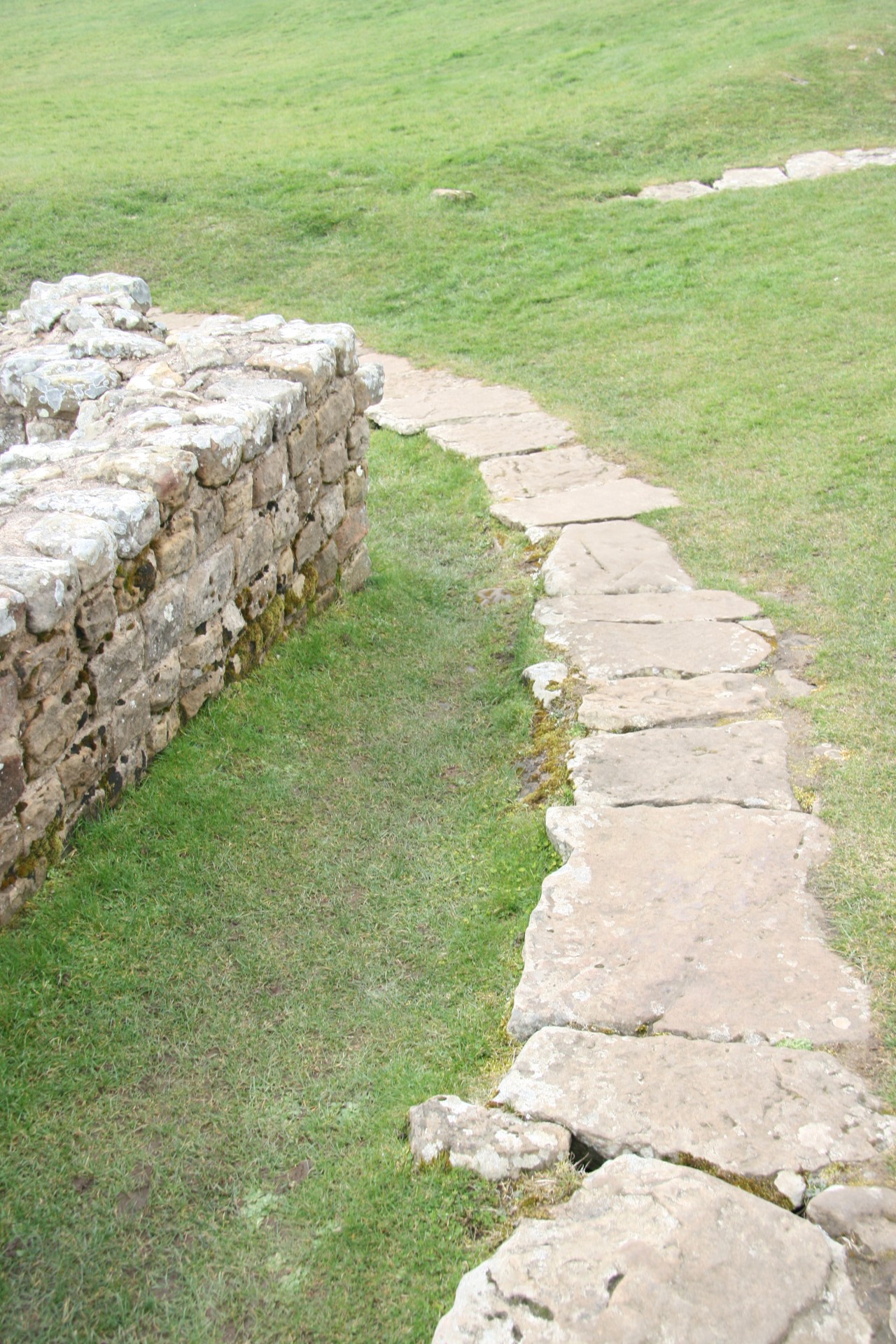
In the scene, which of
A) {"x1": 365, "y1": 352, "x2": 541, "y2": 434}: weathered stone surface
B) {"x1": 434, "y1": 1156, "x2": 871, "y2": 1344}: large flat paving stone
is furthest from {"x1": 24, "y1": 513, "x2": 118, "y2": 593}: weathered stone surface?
{"x1": 365, "y1": 352, "x2": 541, "y2": 434}: weathered stone surface

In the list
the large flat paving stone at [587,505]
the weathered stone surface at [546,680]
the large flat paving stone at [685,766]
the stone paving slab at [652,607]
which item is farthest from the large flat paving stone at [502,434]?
the large flat paving stone at [685,766]

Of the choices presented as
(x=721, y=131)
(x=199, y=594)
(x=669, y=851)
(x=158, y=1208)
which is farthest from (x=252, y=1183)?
(x=721, y=131)

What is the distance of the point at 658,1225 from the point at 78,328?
584 cm

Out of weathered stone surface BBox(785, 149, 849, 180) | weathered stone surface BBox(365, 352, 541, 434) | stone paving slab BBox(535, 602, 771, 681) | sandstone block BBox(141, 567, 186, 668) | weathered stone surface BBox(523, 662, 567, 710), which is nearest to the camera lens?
sandstone block BBox(141, 567, 186, 668)

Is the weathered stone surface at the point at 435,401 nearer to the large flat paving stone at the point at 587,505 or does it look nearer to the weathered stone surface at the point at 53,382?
the large flat paving stone at the point at 587,505

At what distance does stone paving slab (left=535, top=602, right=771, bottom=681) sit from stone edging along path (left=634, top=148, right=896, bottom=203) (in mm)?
8878

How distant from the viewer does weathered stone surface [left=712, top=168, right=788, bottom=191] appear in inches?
503

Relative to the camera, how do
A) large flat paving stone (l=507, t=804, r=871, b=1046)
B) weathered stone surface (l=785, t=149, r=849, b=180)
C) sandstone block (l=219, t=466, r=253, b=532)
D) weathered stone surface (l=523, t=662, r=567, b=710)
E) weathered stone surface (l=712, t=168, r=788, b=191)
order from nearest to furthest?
large flat paving stone (l=507, t=804, r=871, b=1046), sandstone block (l=219, t=466, r=253, b=532), weathered stone surface (l=523, t=662, r=567, b=710), weathered stone surface (l=712, t=168, r=788, b=191), weathered stone surface (l=785, t=149, r=849, b=180)

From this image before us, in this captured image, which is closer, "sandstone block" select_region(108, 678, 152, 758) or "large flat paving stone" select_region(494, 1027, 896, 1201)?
"large flat paving stone" select_region(494, 1027, 896, 1201)

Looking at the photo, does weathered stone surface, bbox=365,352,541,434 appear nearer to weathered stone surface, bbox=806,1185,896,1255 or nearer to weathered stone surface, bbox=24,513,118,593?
weathered stone surface, bbox=24,513,118,593

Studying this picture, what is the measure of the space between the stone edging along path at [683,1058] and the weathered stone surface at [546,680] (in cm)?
1

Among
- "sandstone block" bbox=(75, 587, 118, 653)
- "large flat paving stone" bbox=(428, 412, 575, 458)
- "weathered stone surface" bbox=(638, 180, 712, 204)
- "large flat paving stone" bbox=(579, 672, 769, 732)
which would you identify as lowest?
"large flat paving stone" bbox=(579, 672, 769, 732)

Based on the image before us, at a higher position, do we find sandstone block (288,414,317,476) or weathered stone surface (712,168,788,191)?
weathered stone surface (712,168,788,191)

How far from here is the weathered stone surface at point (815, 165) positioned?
1289 centimetres
